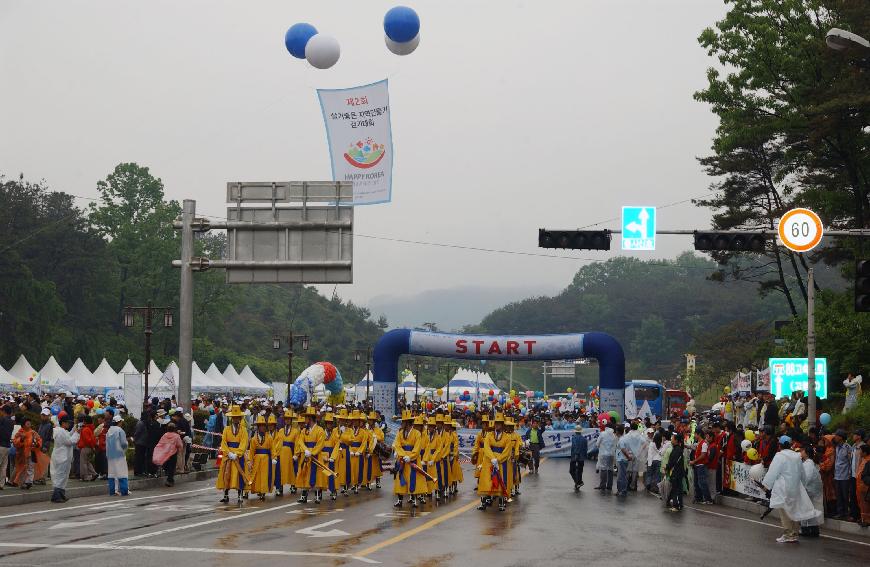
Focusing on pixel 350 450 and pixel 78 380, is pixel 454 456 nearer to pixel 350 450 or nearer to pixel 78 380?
pixel 350 450

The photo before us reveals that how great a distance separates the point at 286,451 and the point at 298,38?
1098 cm

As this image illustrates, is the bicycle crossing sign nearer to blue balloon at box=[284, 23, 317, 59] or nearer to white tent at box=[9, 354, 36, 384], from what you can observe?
blue balloon at box=[284, 23, 317, 59]

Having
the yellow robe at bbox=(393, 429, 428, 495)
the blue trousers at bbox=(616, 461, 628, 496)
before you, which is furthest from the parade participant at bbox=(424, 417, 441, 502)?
the blue trousers at bbox=(616, 461, 628, 496)

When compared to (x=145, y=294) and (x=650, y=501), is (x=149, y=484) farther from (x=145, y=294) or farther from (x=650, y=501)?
(x=145, y=294)

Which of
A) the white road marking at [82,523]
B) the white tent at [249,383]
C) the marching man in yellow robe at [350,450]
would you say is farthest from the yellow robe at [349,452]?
the white tent at [249,383]

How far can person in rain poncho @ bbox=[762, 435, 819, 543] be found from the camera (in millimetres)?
17594

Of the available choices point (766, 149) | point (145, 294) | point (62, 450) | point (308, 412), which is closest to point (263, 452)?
point (308, 412)

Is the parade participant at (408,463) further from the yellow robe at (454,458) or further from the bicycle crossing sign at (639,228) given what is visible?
the bicycle crossing sign at (639,228)

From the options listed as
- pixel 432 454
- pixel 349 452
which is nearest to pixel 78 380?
pixel 349 452

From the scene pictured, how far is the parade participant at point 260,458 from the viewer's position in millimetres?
21781

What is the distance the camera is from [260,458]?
21.9 meters

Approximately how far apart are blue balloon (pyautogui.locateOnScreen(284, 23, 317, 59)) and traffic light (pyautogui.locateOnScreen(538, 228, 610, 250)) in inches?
321

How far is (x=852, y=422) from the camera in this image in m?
27.9

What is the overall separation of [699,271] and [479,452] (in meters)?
181
